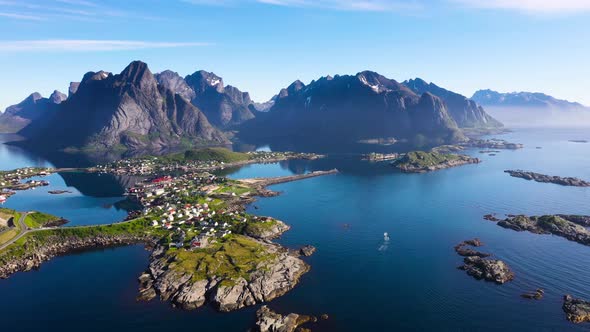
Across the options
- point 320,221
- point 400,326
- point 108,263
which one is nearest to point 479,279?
→ point 400,326

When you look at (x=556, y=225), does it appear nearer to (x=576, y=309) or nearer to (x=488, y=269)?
(x=488, y=269)

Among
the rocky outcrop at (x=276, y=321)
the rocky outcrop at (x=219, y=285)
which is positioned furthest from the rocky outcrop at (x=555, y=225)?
the rocky outcrop at (x=276, y=321)

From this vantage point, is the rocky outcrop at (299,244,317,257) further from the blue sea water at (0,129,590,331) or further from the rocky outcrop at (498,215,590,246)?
the rocky outcrop at (498,215,590,246)

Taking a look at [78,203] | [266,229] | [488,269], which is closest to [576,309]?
[488,269]

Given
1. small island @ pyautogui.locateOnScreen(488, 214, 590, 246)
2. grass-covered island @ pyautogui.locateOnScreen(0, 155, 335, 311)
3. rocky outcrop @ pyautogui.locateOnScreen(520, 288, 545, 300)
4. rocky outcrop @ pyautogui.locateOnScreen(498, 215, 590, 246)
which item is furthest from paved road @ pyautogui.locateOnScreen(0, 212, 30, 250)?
rocky outcrop @ pyautogui.locateOnScreen(498, 215, 590, 246)

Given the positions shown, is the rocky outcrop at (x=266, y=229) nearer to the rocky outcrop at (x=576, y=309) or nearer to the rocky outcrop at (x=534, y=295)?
the rocky outcrop at (x=534, y=295)

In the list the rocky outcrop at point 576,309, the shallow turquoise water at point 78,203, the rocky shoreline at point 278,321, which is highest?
the shallow turquoise water at point 78,203
